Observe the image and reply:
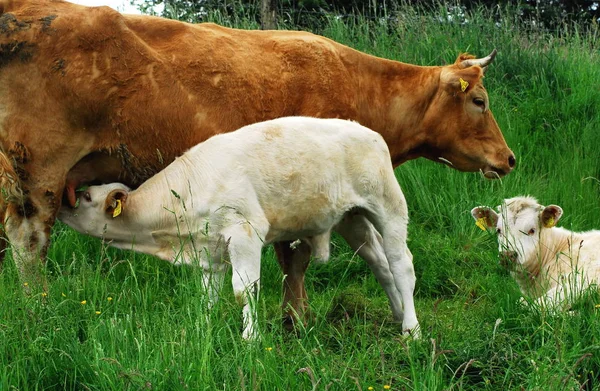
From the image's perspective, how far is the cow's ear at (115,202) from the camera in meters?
6.07

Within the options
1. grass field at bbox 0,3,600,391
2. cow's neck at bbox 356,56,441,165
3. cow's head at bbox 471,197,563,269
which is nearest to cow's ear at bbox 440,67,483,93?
cow's neck at bbox 356,56,441,165

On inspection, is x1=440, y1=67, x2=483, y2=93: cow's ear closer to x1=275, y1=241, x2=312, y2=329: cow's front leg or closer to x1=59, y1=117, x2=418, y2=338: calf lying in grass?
x1=59, y1=117, x2=418, y2=338: calf lying in grass

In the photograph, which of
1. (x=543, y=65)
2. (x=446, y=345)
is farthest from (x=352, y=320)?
(x=543, y=65)

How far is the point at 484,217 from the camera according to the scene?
23.9ft

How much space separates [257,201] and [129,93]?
1.37 meters

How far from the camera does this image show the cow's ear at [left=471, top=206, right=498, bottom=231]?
7242 mm

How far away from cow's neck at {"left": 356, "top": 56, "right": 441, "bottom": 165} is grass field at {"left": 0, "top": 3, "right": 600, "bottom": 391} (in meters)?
0.85

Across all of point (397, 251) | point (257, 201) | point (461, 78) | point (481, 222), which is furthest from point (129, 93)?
point (461, 78)

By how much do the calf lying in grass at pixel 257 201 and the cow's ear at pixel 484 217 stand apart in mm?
1004

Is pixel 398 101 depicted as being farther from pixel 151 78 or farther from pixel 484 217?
pixel 151 78

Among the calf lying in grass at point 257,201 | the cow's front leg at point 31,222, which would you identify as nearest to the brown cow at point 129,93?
the cow's front leg at point 31,222

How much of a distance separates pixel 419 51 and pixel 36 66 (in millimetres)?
6189

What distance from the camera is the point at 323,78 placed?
7418 mm

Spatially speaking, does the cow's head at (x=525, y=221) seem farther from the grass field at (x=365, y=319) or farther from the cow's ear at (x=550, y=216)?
the grass field at (x=365, y=319)
